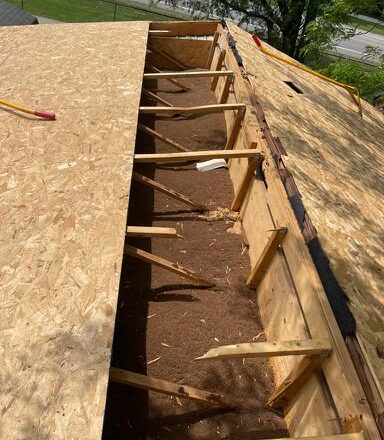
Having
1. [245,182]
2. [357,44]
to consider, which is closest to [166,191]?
[245,182]

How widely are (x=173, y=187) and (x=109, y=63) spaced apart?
366 centimetres

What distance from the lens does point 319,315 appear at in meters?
3.76

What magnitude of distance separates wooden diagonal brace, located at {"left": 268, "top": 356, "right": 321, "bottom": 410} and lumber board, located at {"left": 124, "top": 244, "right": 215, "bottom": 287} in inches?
64.6

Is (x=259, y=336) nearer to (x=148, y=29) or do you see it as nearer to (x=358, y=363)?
(x=358, y=363)

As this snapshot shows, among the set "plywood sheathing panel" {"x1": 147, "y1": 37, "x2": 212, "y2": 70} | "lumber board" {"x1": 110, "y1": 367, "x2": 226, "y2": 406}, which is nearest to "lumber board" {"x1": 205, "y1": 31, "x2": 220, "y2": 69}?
"plywood sheathing panel" {"x1": 147, "y1": 37, "x2": 212, "y2": 70}

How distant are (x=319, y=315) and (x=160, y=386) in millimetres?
1677

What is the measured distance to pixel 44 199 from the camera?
16.1 ft

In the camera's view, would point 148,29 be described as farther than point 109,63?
Yes

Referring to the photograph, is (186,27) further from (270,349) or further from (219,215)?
(270,349)

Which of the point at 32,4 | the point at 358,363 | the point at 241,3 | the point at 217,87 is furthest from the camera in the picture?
the point at 32,4

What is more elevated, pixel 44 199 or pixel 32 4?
pixel 44 199

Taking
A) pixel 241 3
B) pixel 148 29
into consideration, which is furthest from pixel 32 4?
pixel 148 29

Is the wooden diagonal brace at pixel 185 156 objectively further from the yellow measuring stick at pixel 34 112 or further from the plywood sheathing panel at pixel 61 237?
the yellow measuring stick at pixel 34 112

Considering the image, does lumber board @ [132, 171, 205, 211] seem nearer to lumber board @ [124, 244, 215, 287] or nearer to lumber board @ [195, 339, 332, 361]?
lumber board @ [124, 244, 215, 287]
